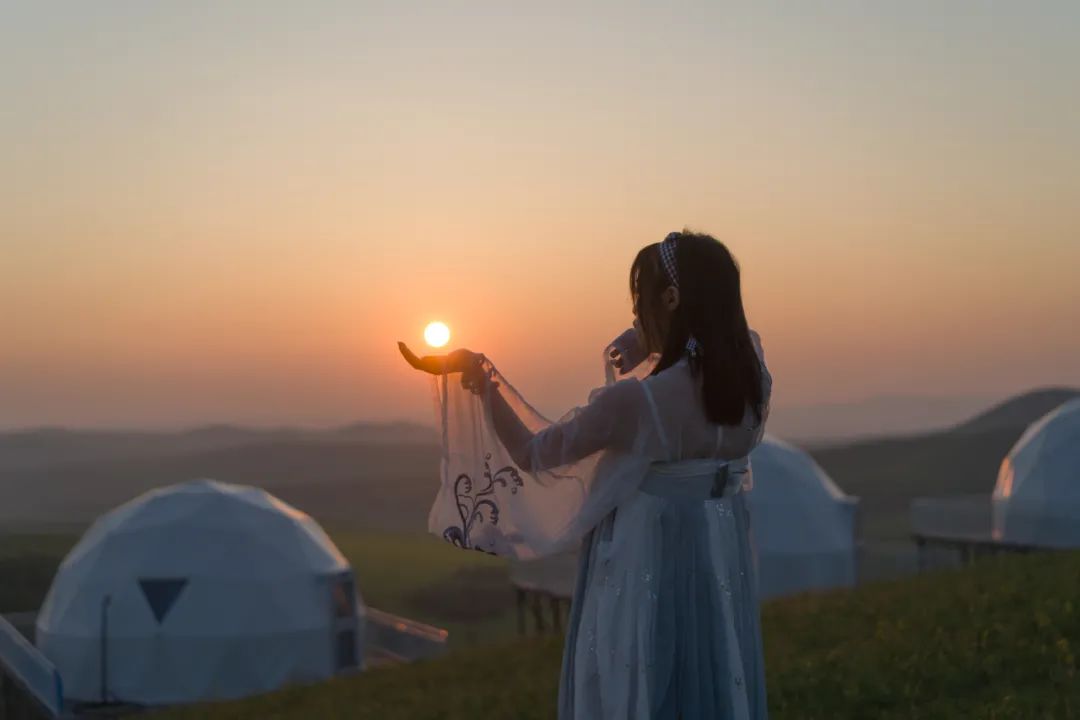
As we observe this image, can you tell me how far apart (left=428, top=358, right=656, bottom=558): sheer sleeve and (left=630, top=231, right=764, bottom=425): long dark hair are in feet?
0.75

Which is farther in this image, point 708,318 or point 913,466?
point 913,466

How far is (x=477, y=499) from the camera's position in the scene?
4918 millimetres

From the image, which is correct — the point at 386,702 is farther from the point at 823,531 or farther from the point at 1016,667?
the point at 823,531

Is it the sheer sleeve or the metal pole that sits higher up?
the sheer sleeve

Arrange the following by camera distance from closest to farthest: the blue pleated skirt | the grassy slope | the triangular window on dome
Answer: the blue pleated skirt, the grassy slope, the triangular window on dome

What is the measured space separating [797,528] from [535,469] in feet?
93.4

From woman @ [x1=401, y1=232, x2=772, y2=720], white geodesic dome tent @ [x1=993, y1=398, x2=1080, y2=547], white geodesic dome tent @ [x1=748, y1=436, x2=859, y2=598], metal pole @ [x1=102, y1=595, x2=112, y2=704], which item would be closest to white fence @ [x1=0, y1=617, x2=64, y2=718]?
metal pole @ [x1=102, y1=595, x2=112, y2=704]

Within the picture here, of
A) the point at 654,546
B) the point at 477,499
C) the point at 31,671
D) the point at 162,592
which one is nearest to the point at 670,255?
the point at 654,546

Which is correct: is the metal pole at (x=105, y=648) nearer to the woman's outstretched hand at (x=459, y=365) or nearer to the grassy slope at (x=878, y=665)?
the grassy slope at (x=878, y=665)

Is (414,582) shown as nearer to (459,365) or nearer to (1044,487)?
(1044,487)

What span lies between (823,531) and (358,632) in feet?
43.1

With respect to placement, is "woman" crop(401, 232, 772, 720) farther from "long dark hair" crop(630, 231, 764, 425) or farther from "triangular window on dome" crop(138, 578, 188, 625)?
"triangular window on dome" crop(138, 578, 188, 625)

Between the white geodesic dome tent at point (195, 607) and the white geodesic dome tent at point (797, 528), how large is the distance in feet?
37.1

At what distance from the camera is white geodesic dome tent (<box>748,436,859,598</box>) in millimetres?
31234
